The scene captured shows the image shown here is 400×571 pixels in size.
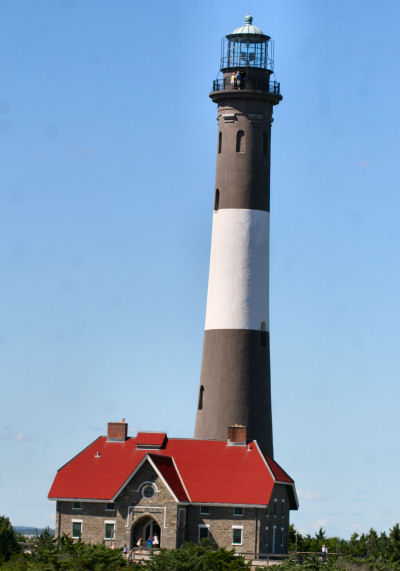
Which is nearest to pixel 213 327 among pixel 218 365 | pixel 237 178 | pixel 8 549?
pixel 218 365

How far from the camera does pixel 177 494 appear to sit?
7350cm

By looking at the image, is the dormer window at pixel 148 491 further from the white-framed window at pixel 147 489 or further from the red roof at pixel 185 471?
the red roof at pixel 185 471

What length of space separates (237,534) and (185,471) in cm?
401

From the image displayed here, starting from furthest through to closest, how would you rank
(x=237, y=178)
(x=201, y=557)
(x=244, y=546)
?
1. (x=237, y=178)
2. (x=244, y=546)
3. (x=201, y=557)

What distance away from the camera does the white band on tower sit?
7719 centimetres

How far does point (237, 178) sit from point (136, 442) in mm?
12493

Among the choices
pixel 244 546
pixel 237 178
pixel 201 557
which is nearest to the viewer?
pixel 201 557

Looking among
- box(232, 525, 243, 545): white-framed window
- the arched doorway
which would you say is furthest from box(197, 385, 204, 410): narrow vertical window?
box(232, 525, 243, 545): white-framed window

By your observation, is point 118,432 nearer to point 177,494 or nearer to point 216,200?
point 177,494

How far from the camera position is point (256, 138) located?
78625 millimetres

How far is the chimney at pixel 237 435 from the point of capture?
7619 centimetres

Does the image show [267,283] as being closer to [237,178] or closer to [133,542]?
[237,178]

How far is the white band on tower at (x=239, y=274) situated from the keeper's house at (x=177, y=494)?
4894 millimetres

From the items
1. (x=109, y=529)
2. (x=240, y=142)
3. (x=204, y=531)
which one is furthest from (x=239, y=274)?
(x=109, y=529)
